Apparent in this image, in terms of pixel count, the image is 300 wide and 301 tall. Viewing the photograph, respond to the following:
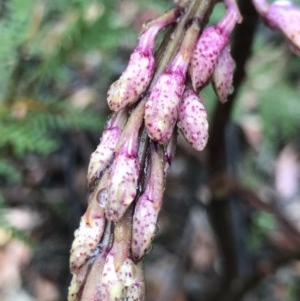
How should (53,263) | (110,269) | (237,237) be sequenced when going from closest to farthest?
(110,269) → (237,237) → (53,263)

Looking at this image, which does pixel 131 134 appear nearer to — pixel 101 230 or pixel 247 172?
pixel 101 230

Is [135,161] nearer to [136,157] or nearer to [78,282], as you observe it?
[136,157]

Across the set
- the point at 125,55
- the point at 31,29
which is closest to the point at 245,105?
the point at 125,55

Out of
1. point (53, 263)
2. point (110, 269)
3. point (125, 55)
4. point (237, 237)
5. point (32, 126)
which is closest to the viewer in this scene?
point (110, 269)

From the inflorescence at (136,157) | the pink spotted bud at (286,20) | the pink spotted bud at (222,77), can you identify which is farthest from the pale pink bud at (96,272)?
the pink spotted bud at (286,20)

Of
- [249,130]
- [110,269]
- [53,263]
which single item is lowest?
[110,269]

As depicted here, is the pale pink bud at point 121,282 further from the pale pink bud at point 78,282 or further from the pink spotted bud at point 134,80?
the pink spotted bud at point 134,80

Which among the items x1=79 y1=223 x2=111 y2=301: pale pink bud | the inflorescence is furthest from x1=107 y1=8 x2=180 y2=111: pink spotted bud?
x1=79 y1=223 x2=111 y2=301: pale pink bud

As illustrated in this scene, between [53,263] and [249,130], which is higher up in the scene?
[249,130]
